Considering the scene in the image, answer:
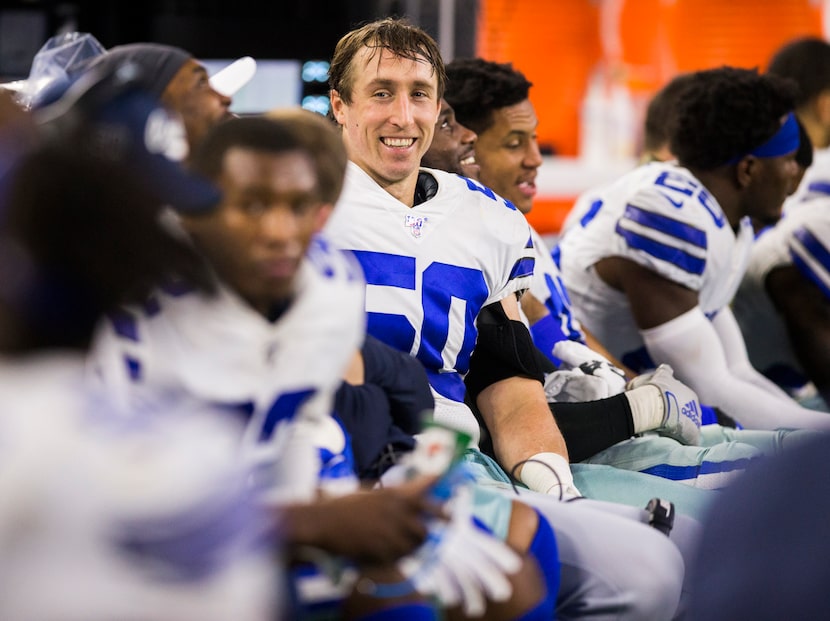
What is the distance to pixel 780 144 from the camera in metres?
2.64

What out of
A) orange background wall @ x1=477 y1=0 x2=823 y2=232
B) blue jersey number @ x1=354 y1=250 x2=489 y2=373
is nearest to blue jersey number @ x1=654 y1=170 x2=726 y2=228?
blue jersey number @ x1=354 y1=250 x2=489 y2=373

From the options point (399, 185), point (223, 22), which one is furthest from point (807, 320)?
point (223, 22)

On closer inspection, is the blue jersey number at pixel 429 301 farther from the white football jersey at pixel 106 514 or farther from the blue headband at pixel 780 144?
the blue headband at pixel 780 144

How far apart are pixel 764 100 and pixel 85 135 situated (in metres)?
1.99

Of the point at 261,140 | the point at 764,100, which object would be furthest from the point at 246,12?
the point at 261,140

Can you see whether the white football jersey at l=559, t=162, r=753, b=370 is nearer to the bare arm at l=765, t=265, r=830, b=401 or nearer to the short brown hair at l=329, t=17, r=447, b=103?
the bare arm at l=765, t=265, r=830, b=401

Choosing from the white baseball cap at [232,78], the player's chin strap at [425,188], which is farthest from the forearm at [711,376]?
the white baseball cap at [232,78]

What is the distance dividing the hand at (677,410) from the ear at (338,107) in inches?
28.0

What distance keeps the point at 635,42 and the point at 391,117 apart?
3884 mm

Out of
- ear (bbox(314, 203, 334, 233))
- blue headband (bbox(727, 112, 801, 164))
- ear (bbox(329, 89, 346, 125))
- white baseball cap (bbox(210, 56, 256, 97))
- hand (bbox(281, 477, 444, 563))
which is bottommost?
blue headband (bbox(727, 112, 801, 164))

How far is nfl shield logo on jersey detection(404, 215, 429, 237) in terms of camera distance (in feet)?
5.83

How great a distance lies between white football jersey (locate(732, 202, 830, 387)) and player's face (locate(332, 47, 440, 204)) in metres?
1.32

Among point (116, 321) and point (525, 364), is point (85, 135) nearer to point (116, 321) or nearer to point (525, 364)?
point (116, 321)

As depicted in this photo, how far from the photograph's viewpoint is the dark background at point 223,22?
421cm
